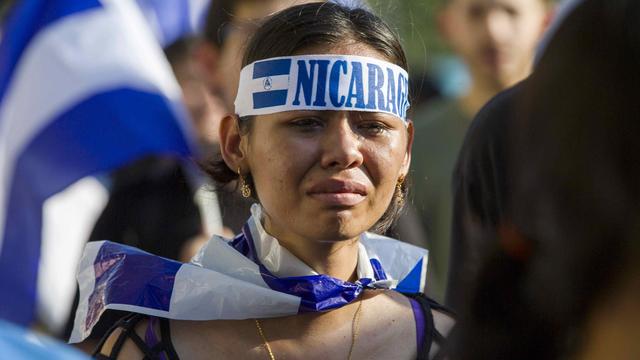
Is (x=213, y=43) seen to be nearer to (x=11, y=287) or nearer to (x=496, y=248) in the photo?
(x=11, y=287)

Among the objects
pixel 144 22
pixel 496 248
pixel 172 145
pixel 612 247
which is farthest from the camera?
pixel 144 22

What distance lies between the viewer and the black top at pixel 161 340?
2.99m

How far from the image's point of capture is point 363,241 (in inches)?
133

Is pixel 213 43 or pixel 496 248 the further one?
pixel 213 43

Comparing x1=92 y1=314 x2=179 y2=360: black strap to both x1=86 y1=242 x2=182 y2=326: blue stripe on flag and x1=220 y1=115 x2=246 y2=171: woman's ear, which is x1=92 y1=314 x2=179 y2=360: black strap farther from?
x1=220 y1=115 x2=246 y2=171: woman's ear

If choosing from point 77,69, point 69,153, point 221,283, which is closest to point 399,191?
point 221,283

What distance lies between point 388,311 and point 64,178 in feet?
7.93

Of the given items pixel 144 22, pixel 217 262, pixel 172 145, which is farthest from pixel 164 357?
pixel 144 22

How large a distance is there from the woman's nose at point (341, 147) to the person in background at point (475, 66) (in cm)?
252

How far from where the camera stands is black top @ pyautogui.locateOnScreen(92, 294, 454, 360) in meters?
2.99

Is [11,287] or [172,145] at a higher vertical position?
[172,145]

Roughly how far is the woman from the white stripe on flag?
225cm

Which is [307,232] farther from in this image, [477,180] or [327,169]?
[477,180]

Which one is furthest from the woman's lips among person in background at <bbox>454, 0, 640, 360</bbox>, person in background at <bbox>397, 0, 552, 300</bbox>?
person in background at <bbox>397, 0, 552, 300</bbox>
